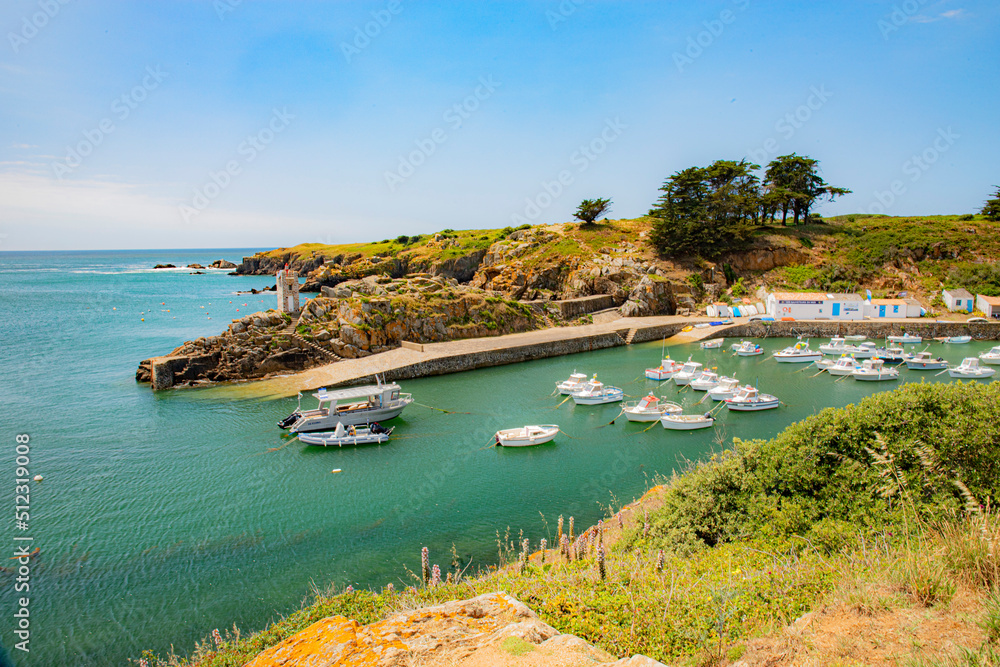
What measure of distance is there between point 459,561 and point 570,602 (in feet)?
24.0

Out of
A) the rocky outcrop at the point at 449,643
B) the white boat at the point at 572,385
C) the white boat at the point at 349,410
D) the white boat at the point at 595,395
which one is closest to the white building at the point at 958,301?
the white boat at the point at 595,395

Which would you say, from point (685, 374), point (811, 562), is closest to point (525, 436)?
point (685, 374)

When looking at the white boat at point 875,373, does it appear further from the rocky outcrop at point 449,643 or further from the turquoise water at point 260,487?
the rocky outcrop at point 449,643

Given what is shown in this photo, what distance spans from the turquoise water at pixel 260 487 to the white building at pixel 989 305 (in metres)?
20.9

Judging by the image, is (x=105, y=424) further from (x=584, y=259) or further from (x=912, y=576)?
(x=584, y=259)

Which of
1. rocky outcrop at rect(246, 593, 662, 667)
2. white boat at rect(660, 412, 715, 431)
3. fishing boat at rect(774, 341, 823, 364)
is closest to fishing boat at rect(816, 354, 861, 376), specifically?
fishing boat at rect(774, 341, 823, 364)

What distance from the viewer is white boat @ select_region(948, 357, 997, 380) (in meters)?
28.7

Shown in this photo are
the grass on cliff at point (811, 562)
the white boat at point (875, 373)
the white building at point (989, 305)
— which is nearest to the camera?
the grass on cliff at point (811, 562)

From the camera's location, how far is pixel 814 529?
8523 millimetres

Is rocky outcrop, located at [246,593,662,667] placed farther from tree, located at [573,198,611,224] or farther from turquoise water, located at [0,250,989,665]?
tree, located at [573,198,611,224]

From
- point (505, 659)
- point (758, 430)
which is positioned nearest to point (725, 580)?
point (505, 659)

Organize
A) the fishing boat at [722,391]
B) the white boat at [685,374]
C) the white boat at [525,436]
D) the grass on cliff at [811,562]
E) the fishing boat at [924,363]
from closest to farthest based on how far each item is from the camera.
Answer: the grass on cliff at [811,562], the white boat at [525,436], the fishing boat at [722,391], the white boat at [685,374], the fishing boat at [924,363]

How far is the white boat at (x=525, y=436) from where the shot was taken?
20.9 metres

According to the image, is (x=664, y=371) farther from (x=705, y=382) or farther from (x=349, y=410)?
(x=349, y=410)
